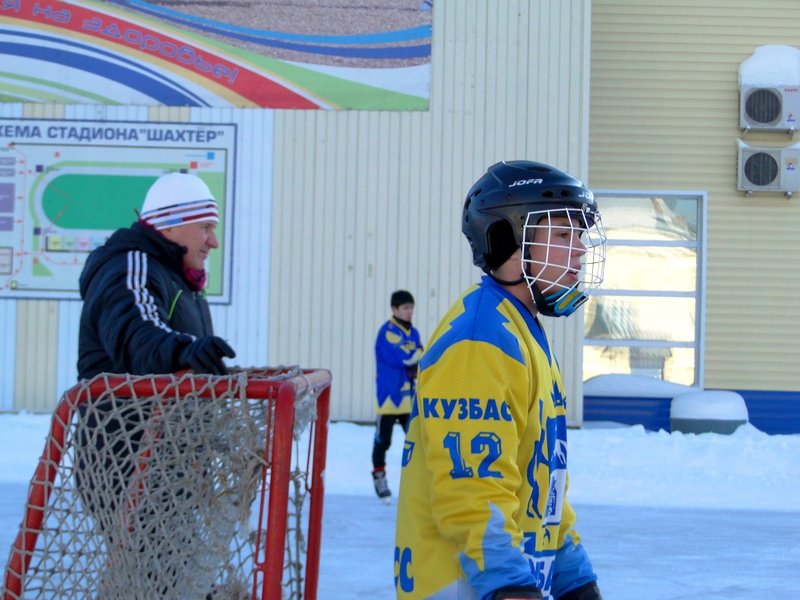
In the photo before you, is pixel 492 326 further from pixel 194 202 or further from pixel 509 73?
pixel 509 73

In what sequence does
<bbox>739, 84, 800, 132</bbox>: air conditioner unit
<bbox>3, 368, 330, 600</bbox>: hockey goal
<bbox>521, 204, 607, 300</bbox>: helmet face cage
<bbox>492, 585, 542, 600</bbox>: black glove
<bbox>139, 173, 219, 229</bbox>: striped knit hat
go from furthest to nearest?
1. <bbox>739, 84, 800, 132</bbox>: air conditioner unit
2. <bbox>139, 173, 219, 229</bbox>: striped knit hat
3. <bbox>3, 368, 330, 600</bbox>: hockey goal
4. <bbox>521, 204, 607, 300</bbox>: helmet face cage
5. <bbox>492, 585, 542, 600</bbox>: black glove

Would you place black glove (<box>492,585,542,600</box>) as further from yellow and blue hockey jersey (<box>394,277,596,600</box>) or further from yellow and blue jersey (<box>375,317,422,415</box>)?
yellow and blue jersey (<box>375,317,422,415</box>)

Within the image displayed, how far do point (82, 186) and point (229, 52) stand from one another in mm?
2177

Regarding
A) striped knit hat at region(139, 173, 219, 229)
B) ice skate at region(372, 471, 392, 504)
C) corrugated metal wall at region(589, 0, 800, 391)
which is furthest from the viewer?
corrugated metal wall at region(589, 0, 800, 391)

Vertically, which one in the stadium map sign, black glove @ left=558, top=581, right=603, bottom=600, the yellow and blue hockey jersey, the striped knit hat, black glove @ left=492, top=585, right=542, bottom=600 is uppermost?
the stadium map sign

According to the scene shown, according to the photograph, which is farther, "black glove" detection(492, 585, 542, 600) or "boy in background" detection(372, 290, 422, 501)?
"boy in background" detection(372, 290, 422, 501)

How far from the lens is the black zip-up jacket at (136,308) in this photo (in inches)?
125

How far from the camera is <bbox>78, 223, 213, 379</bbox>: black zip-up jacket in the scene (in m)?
3.16

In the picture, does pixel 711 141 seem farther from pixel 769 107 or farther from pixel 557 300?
pixel 557 300

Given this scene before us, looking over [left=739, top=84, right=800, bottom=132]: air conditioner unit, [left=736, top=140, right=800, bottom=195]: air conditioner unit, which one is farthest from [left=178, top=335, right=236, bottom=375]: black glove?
[left=739, top=84, right=800, bottom=132]: air conditioner unit

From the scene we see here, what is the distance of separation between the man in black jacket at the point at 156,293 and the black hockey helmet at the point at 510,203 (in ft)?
2.99

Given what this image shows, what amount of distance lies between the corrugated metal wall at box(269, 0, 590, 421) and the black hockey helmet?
388 inches

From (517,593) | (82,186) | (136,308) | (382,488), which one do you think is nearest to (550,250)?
(517,593)

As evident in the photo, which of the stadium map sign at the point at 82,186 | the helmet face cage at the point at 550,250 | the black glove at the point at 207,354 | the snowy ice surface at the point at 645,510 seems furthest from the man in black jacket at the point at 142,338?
the stadium map sign at the point at 82,186
